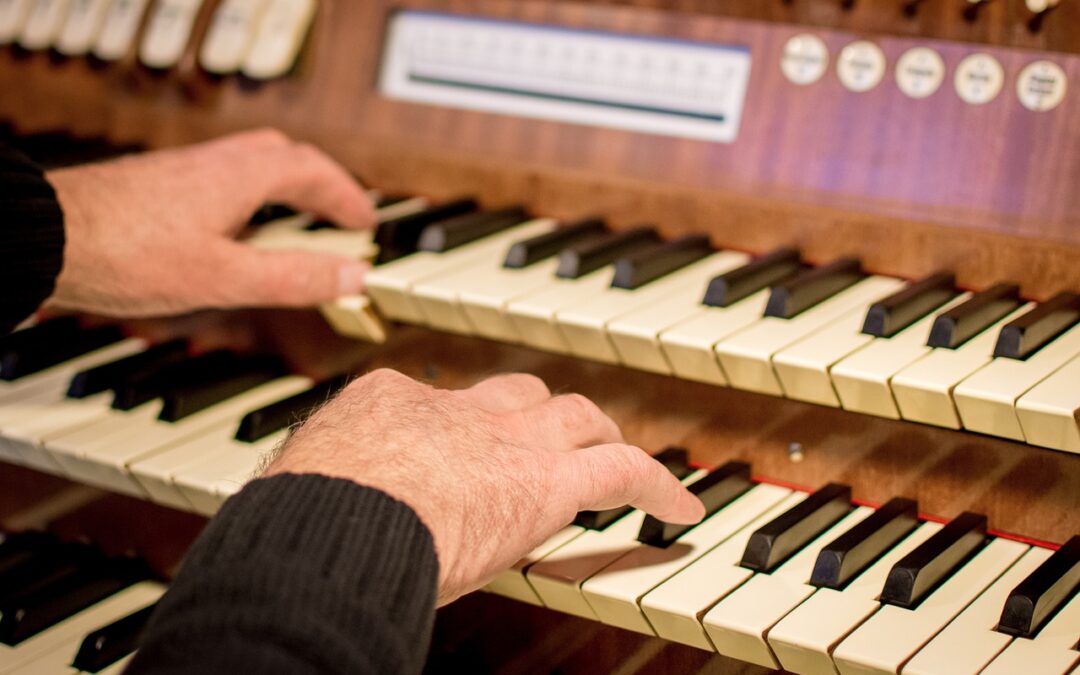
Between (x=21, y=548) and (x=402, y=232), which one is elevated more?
(x=402, y=232)

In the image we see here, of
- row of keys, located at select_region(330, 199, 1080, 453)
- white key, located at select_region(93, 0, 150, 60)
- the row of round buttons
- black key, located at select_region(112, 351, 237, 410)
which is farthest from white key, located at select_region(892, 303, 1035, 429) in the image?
white key, located at select_region(93, 0, 150, 60)

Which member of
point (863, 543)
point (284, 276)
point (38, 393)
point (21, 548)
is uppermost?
point (284, 276)

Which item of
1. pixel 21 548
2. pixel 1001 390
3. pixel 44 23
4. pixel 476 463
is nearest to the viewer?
pixel 476 463

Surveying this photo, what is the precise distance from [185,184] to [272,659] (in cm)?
98

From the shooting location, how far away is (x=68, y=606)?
1623mm

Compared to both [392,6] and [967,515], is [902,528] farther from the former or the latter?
[392,6]

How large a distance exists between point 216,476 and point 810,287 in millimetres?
679

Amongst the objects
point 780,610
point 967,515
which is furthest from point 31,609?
point 967,515

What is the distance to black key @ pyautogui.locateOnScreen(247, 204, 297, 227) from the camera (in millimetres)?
1825

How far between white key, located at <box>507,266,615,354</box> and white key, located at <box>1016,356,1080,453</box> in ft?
1.60

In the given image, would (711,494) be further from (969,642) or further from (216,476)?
(216,476)

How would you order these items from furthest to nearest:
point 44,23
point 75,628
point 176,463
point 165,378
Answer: point 44,23
point 165,378
point 75,628
point 176,463

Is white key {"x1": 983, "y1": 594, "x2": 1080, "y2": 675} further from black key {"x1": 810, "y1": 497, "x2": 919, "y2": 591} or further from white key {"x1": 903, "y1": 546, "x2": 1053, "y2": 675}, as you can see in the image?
black key {"x1": 810, "y1": 497, "x2": 919, "y2": 591}

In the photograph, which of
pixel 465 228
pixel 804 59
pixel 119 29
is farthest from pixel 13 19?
pixel 804 59
